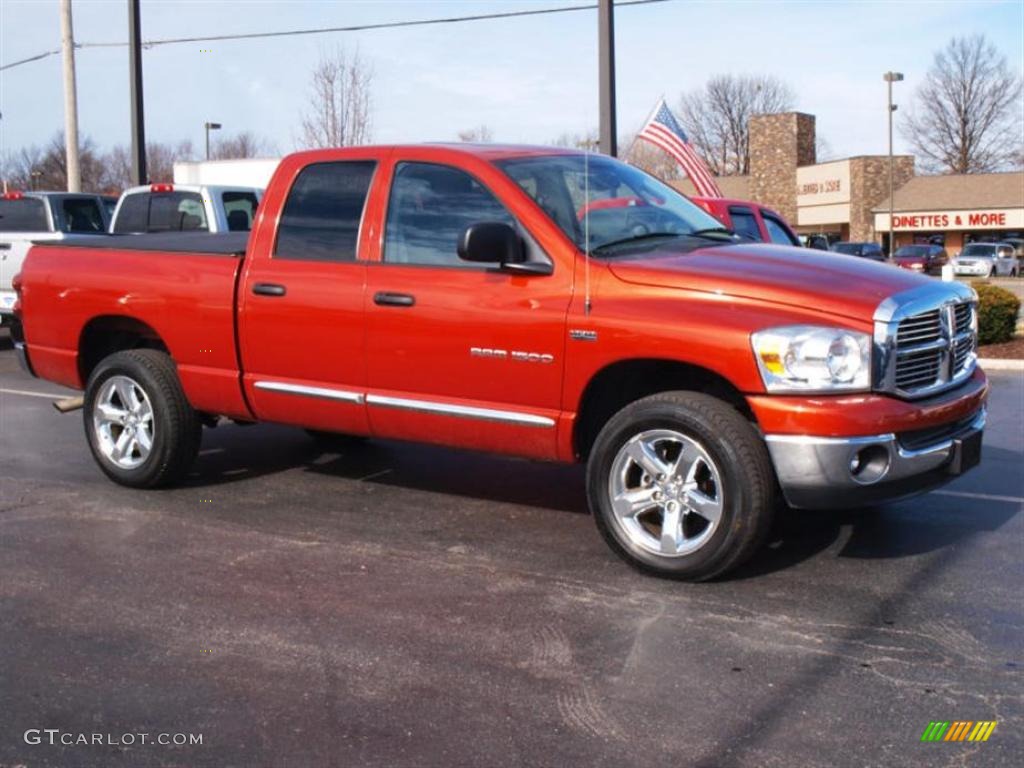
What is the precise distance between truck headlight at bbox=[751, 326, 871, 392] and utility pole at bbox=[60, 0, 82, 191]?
19.1m

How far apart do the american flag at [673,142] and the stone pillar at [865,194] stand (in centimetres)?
4611

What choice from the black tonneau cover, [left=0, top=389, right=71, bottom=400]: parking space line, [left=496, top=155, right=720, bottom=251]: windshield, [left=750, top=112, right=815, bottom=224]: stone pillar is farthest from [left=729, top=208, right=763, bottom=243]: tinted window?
[left=750, top=112, right=815, bottom=224]: stone pillar

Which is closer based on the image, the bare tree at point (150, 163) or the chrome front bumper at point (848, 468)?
the chrome front bumper at point (848, 468)

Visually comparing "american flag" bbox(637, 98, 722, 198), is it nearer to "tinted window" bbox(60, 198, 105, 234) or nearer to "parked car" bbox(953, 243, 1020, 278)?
"tinted window" bbox(60, 198, 105, 234)

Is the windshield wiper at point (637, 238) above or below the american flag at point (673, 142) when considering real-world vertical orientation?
below

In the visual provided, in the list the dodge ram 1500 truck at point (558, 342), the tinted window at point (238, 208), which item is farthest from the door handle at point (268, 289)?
the tinted window at point (238, 208)

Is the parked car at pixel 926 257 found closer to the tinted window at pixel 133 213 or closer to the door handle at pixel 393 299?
the tinted window at pixel 133 213

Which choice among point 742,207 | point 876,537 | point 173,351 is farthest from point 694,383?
point 742,207

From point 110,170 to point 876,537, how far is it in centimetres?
6524

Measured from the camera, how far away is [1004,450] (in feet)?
26.7

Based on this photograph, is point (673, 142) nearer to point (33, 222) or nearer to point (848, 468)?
point (33, 222)

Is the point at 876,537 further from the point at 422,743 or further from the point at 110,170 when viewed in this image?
the point at 110,170

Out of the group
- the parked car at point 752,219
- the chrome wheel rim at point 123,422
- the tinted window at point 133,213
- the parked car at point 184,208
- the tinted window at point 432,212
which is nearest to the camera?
the tinted window at point 432,212

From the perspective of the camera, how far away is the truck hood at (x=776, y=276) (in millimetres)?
4859
